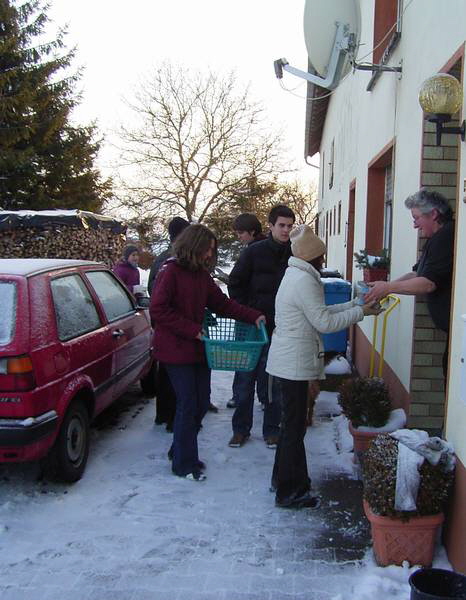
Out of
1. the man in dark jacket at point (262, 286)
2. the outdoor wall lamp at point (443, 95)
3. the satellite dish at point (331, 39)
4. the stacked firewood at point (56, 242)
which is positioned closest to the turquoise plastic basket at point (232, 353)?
the man in dark jacket at point (262, 286)

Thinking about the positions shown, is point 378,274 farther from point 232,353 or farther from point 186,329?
point 186,329

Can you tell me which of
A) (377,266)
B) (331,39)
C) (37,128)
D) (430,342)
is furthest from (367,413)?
(37,128)

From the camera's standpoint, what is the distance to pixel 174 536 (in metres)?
3.56

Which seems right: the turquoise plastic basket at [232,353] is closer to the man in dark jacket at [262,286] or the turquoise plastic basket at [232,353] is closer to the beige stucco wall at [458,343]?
the man in dark jacket at [262,286]

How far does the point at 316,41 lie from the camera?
5.72 meters

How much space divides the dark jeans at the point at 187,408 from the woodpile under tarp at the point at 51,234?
8.73m

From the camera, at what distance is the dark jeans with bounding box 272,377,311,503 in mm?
3795

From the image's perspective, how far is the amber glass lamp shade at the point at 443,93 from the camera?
326cm

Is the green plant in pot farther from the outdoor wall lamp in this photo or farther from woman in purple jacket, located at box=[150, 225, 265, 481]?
the outdoor wall lamp

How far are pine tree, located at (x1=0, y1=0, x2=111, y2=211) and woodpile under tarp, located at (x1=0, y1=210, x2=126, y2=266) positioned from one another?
16.7 feet

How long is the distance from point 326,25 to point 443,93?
279cm

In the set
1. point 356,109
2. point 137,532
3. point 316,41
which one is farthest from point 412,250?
point 356,109

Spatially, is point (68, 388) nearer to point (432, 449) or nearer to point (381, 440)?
point (381, 440)

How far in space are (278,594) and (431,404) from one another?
79.9 inches
